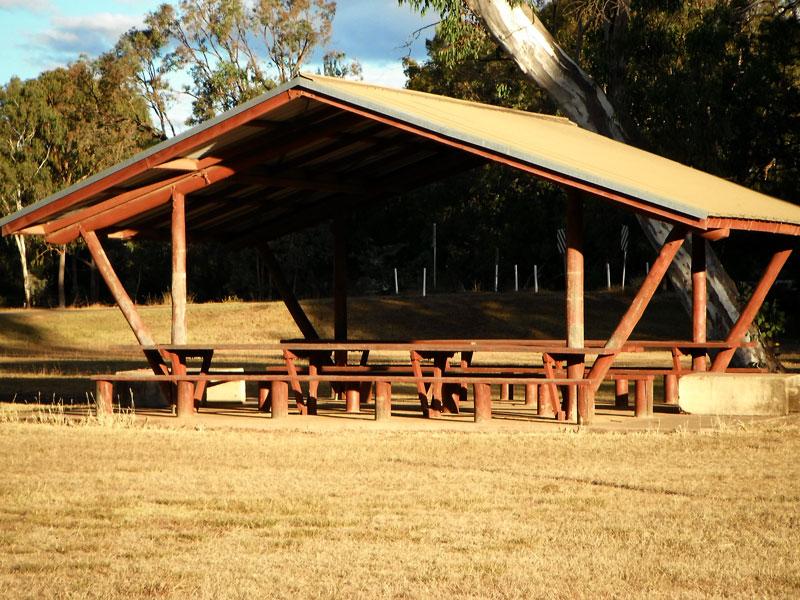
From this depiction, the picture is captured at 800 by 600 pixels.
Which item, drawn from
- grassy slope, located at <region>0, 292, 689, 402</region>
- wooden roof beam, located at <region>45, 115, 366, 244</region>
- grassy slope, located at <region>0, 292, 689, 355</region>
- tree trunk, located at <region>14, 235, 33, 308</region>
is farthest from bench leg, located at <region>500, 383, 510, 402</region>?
tree trunk, located at <region>14, 235, 33, 308</region>

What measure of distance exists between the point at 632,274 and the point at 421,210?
8.67 metres

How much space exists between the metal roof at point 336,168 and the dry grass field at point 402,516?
2.94 metres

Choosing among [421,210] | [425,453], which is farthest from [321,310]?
[425,453]

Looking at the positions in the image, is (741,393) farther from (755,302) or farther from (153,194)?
(153,194)

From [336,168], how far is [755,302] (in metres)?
5.98

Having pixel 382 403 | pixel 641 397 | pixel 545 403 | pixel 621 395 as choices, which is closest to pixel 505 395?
pixel 621 395

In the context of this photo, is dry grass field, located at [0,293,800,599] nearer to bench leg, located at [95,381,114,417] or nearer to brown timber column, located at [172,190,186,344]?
bench leg, located at [95,381,114,417]

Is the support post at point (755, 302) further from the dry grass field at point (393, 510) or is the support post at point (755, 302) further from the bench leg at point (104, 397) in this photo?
the bench leg at point (104, 397)

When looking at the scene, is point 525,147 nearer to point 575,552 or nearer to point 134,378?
point 134,378

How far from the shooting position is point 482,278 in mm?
53844

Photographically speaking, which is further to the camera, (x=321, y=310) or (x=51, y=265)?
(x=51, y=265)

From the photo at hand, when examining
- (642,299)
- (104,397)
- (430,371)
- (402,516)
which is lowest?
(402,516)

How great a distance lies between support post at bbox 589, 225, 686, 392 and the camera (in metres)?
14.2

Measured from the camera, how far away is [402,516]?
8922 mm
